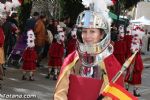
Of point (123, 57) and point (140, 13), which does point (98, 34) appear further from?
point (140, 13)

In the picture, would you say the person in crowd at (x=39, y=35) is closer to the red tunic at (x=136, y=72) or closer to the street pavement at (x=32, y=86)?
the street pavement at (x=32, y=86)

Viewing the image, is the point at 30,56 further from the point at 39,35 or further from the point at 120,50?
the point at 120,50

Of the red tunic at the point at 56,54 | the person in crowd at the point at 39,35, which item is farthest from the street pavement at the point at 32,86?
the person in crowd at the point at 39,35

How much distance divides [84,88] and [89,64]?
0.70 ft

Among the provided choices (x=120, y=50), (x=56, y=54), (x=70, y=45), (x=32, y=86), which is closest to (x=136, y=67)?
(x=32, y=86)

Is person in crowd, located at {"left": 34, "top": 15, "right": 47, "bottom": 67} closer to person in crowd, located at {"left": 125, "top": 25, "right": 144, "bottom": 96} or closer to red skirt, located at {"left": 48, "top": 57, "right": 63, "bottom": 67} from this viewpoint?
red skirt, located at {"left": 48, "top": 57, "right": 63, "bottom": 67}

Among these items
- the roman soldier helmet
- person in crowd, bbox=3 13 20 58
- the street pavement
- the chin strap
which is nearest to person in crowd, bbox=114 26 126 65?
the street pavement

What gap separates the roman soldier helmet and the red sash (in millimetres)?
Result: 154

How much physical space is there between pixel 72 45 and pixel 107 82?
1019 centimetres

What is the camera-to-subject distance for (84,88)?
3617 mm

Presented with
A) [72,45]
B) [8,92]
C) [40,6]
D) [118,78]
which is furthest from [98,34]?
[40,6]

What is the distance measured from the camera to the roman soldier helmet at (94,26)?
366cm

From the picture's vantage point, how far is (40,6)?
2230cm

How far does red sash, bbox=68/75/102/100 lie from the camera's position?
142 inches
